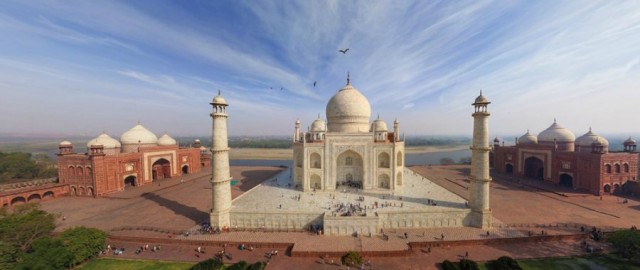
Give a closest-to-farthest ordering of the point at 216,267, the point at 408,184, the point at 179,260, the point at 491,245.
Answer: the point at 216,267 → the point at 179,260 → the point at 491,245 → the point at 408,184

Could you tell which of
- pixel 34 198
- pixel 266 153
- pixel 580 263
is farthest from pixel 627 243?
pixel 266 153

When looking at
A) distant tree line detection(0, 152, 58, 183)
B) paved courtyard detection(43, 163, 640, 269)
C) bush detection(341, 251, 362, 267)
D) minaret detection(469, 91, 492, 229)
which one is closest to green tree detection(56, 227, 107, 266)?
paved courtyard detection(43, 163, 640, 269)

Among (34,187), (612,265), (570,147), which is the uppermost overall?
(570,147)

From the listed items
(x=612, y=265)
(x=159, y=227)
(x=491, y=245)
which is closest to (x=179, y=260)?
(x=159, y=227)

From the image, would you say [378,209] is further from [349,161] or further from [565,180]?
[565,180]

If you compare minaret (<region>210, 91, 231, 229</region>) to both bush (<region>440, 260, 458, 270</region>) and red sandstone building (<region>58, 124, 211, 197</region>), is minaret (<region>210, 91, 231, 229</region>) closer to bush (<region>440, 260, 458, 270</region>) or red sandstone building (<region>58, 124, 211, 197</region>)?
bush (<region>440, 260, 458, 270</region>)

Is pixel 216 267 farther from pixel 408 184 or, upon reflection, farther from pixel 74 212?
pixel 408 184

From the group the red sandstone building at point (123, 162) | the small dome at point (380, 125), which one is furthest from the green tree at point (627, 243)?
the red sandstone building at point (123, 162)

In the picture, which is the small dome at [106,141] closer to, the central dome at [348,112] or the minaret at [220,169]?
the minaret at [220,169]
